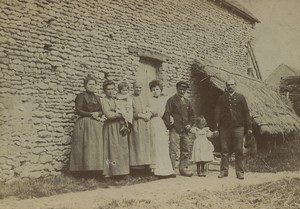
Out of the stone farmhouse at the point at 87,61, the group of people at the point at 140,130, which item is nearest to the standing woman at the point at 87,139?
the group of people at the point at 140,130

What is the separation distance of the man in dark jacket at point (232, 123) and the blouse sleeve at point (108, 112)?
198cm

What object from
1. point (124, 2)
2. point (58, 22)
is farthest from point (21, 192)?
point (124, 2)

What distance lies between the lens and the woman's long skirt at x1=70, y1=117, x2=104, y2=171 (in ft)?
21.4

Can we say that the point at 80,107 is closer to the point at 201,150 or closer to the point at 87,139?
the point at 87,139

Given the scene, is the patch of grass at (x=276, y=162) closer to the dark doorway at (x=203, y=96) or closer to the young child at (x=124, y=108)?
the dark doorway at (x=203, y=96)

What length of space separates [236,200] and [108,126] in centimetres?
285

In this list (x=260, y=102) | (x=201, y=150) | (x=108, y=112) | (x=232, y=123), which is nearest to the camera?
(x=108, y=112)

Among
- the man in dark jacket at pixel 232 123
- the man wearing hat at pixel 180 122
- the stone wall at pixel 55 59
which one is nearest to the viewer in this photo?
the stone wall at pixel 55 59

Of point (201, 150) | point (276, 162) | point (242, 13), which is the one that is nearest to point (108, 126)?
point (201, 150)

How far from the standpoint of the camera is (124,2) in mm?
9070

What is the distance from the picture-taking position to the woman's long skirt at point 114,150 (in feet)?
21.6

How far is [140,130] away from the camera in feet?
23.1

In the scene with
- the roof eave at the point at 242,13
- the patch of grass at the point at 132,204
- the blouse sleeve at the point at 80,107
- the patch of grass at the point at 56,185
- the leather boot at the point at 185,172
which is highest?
the roof eave at the point at 242,13

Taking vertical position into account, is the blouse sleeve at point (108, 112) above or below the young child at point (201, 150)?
above
